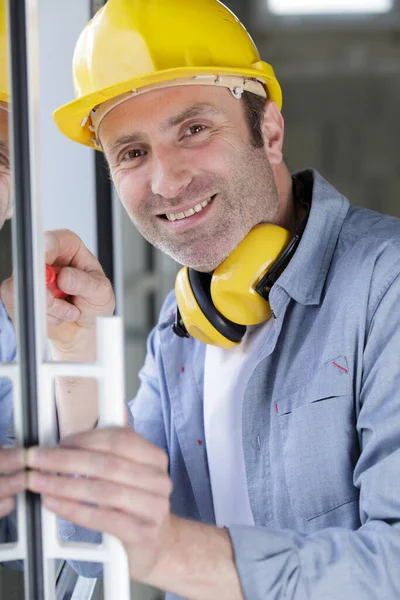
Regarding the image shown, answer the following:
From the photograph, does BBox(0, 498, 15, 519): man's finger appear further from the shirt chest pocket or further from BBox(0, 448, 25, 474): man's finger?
the shirt chest pocket

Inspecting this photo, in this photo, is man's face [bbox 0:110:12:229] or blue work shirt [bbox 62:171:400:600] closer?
man's face [bbox 0:110:12:229]

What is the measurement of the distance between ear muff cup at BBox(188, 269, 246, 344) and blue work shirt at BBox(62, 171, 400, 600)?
13 cm

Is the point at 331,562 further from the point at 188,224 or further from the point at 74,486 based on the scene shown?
the point at 188,224

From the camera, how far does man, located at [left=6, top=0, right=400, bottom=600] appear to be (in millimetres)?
998

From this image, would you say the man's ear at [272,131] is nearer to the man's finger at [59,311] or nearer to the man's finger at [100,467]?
the man's finger at [59,311]

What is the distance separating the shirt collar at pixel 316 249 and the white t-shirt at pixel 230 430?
22cm

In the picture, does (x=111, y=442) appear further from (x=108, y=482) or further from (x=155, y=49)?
(x=155, y=49)

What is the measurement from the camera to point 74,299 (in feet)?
4.63

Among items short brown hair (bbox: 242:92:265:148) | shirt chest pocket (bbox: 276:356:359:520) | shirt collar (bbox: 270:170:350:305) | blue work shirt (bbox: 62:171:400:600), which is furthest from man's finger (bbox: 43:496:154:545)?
short brown hair (bbox: 242:92:265:148)

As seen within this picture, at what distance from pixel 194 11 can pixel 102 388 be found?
3.78ft

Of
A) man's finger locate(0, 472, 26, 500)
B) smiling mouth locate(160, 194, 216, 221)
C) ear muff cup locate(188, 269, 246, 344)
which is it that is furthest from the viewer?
smiling mouth locate(160, 194, 216, 221)

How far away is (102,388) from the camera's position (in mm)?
625

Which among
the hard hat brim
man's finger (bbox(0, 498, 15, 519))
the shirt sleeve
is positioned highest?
the hard hat brim

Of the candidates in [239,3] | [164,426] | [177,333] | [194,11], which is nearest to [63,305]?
[177,333]
